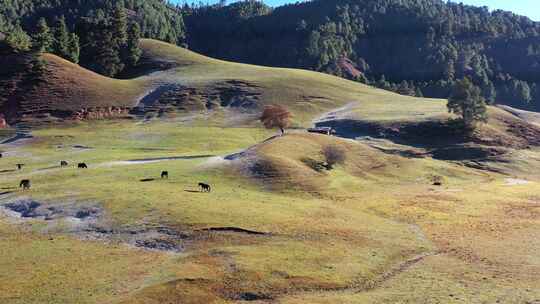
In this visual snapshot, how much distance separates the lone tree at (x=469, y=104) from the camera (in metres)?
119

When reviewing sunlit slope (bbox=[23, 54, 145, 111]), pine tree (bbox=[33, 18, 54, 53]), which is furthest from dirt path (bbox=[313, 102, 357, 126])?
pine tree (bbox=[33, 18, 54, 53])

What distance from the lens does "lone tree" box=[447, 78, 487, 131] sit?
119188 mm

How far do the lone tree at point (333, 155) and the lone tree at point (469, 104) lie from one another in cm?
4830

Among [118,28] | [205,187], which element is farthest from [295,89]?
[205,187]

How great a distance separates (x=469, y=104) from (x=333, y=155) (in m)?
52.7

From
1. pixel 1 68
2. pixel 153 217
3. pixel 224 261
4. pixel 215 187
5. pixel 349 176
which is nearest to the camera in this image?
pixel 224 261

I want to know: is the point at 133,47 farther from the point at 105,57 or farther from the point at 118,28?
the point at 105,57

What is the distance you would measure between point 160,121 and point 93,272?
98679 millimetres

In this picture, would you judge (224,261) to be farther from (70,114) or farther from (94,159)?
(70,114)

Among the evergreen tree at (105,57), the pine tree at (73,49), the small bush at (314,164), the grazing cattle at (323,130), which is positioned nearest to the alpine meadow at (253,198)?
the small bush at (314,164)

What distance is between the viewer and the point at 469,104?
119438 mm

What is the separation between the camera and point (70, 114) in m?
130

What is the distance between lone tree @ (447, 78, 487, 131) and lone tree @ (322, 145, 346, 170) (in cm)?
4830

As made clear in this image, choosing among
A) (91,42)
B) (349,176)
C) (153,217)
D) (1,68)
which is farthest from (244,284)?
(91,42)
